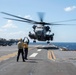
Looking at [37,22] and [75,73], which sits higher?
[37,22]

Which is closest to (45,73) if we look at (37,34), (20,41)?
(20,41)

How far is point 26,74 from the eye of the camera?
1346cm

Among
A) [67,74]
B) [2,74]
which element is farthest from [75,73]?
[2,74]

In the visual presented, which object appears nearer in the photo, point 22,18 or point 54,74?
point 54,74

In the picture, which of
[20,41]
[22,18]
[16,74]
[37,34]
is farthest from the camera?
[37,34]

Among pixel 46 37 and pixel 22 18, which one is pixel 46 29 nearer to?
pixel 46 37

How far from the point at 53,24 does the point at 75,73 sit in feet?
134

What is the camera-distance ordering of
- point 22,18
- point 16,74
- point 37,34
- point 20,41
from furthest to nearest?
point 37,34, point 22,18, point 20,41, point 16,74

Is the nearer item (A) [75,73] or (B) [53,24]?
(A) [75,73]

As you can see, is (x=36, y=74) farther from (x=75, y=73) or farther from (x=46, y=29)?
(x=46, y=29)

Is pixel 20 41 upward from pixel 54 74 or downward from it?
upward

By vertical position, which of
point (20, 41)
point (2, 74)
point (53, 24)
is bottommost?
point (2, 74)

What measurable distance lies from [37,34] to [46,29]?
3428 mm

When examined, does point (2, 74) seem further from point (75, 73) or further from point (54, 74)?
point (75, 73)
